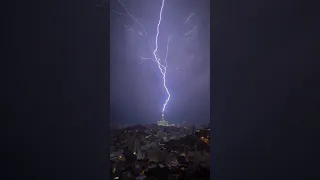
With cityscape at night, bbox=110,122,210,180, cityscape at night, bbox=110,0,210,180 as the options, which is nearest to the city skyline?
cityscape at night, bbox=110,0,210,180

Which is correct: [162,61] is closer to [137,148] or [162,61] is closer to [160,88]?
[160,88]

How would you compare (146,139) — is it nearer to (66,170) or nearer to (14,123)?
(66,170)

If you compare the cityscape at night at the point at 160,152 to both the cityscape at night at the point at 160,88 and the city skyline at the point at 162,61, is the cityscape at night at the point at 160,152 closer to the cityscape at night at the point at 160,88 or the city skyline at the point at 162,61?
the cityscape at night at the point at 160,88

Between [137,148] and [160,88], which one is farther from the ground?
[160,88]

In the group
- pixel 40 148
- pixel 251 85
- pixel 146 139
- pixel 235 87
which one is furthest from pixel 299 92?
pixel 40 148

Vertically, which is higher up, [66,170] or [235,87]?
[235,87]

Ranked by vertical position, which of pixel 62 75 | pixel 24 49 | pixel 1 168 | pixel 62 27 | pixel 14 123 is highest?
pixel 62 27

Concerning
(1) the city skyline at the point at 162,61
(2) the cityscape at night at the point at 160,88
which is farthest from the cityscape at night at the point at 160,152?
(1) the city skyline at the point at 162,61

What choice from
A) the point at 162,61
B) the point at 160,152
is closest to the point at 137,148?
the point at 160,152
